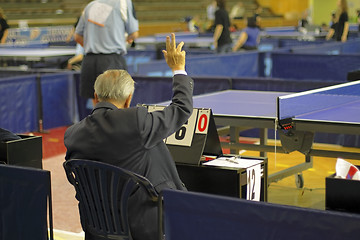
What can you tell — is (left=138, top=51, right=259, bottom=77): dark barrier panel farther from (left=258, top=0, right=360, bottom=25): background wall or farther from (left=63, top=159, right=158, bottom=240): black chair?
(left=258, top=0, right=360, bottom=25): background wall

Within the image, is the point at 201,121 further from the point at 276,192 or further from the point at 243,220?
the point at 276,192

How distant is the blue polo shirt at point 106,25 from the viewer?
21.2 ft

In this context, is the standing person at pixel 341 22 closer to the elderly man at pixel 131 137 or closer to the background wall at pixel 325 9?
the elderly man at pixel 131 137

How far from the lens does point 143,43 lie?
16.5 meters

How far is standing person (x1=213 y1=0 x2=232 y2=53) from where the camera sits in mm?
12141

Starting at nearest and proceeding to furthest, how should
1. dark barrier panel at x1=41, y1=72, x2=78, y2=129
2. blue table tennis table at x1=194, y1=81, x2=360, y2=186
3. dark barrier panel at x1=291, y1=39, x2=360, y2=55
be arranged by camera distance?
1. blue table tennis table at x1=194, y1=81, x2=360, y2=186
2. dark barrier panel at x1=41, y1=72, x2=78, y2=129
3. dark barrier panel at x1=291, y1=39, x2=360, y2=55

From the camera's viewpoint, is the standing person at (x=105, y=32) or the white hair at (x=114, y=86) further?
the standing person at (x=105, y=32)

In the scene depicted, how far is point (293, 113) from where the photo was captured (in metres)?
4.30

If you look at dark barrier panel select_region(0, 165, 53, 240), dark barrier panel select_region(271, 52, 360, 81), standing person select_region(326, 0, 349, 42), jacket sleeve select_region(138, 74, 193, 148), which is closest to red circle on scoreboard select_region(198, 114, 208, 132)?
jacket sleeve select_region(138, 74, 193, 148)

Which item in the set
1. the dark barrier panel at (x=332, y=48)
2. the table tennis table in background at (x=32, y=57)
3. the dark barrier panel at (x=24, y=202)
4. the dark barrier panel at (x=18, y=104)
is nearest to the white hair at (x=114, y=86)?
the dark barrier panel at (x=24, y=202)

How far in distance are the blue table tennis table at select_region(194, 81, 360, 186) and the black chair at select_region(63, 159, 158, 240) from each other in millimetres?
1456

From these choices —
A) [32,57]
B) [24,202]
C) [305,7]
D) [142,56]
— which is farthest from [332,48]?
[305,7]

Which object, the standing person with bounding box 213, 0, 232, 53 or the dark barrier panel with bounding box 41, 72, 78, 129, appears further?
the standing person with bounding box 213, 0, 232, 53

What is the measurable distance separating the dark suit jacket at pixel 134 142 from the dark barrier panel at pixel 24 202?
22cm
